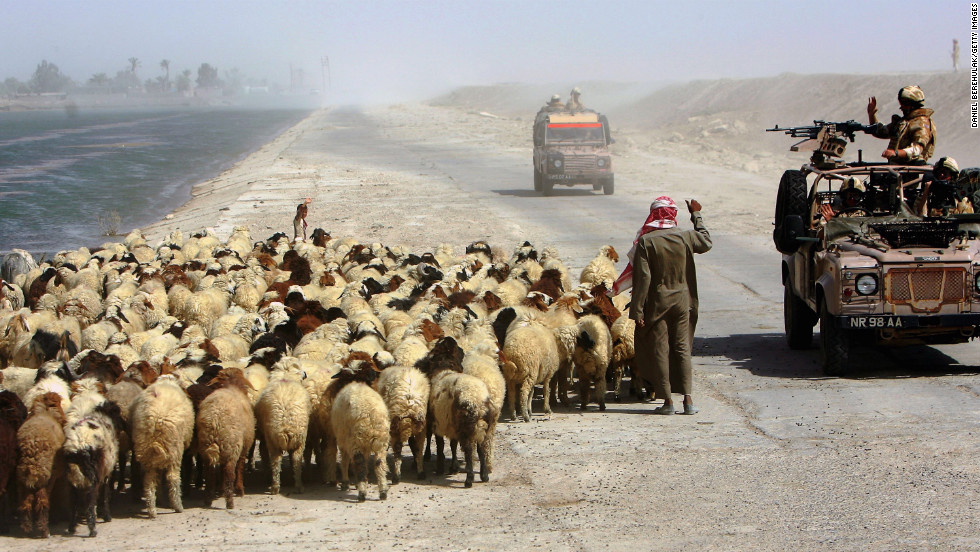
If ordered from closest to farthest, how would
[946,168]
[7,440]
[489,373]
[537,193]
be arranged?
1. [7,440]
2. [489,373]
3. [946,168]
4. [537,193]

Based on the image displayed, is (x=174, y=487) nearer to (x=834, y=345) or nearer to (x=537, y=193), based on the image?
(x=834, y=345)

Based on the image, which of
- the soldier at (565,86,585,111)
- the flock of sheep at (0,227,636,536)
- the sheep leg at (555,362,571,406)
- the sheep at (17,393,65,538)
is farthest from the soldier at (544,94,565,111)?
the sheep at (17,393,65,538)

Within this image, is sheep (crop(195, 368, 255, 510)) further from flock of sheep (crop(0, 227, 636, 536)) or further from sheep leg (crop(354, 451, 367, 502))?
sheep leg (crop(354, 451, 367, 502))

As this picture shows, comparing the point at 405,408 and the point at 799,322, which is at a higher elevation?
the point at 405,408

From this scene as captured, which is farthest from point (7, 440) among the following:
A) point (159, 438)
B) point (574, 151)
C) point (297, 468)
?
point (574, 151)

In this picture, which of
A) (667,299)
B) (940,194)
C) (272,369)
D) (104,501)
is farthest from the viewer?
(940,194)

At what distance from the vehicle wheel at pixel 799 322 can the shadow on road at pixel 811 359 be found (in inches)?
4.2

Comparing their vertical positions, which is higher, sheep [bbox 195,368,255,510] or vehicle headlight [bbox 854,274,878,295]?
vehicle headlight [bbox 854,274,878,295]

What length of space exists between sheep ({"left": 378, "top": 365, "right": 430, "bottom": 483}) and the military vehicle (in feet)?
15.2

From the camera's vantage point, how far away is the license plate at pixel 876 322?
10289 millimetres

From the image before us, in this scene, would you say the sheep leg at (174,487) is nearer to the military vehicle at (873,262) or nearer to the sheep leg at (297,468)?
the sheep leg at (297,468)

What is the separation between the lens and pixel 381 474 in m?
7.59

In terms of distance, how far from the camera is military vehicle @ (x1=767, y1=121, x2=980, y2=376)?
10.3 m

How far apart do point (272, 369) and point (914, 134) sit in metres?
7.72
